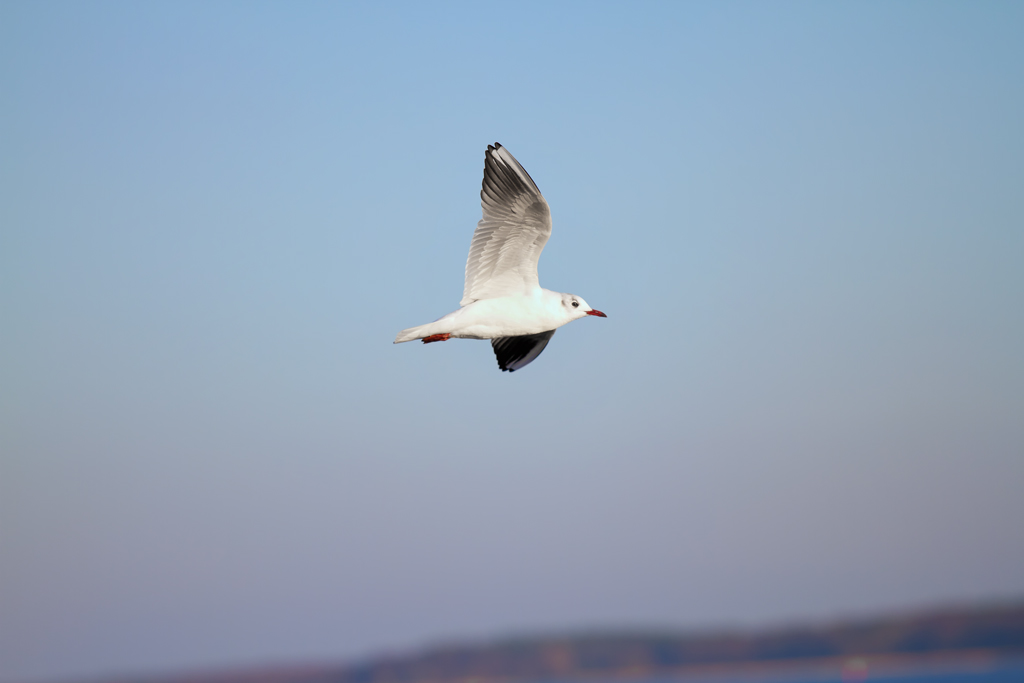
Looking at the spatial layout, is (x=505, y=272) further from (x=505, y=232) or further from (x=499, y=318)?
(x=499, y=318)

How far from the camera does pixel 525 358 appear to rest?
41.8ft

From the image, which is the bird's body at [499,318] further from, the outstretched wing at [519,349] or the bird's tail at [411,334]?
the outstretched wing at [519,349]

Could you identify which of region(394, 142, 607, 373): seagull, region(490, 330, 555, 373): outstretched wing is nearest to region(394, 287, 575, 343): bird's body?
region(394, 142, 607, 373): seagull

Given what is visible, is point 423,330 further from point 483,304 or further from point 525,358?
point 525,358

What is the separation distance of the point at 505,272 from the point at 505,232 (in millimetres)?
509

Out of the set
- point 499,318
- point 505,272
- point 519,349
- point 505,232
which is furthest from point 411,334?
point 519,349

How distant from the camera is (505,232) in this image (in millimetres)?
11320

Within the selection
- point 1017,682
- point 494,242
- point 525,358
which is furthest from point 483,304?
point 1017,682

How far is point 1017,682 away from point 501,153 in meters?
206

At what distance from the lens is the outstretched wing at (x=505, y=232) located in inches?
435

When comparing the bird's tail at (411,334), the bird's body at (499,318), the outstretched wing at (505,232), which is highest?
the outstretched wing at (505,232)

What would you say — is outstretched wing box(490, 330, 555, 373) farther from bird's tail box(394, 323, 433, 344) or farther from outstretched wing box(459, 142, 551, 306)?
bird's tail box(394, 323, 433, 344)

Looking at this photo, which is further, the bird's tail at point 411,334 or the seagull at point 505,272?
the seagull at point 505,272

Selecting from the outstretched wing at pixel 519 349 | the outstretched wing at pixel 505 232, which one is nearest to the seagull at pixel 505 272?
the outstretched wing at pixel 505 232
